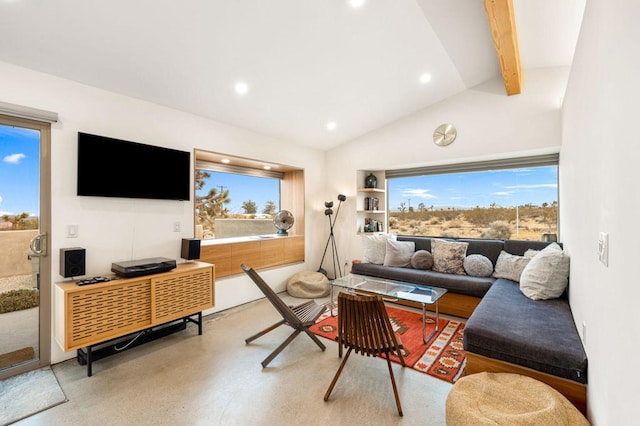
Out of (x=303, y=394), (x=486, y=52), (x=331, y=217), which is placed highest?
(x=486, y=52)

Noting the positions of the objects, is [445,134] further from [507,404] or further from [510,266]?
[507,404]

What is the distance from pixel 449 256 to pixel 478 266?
1.27 ft

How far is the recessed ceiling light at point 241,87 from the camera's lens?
10.4 feet

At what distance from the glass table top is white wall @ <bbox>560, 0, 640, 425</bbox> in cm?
134

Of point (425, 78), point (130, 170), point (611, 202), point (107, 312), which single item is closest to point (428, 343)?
point (611, 202)

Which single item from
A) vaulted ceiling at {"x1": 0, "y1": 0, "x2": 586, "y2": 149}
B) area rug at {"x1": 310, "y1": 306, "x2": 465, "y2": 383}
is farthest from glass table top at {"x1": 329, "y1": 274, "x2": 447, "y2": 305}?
vaulted ceiling at {"x1": 0, "y1": 0, "x2": 586, "y2": 149}

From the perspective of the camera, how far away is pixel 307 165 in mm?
5195

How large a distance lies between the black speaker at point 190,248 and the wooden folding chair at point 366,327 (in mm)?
2051

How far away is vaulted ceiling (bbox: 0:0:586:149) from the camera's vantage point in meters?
2.19

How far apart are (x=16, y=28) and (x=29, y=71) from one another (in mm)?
436

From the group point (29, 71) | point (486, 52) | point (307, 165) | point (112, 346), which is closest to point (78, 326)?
point (112, 346)

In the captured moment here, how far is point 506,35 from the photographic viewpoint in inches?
102

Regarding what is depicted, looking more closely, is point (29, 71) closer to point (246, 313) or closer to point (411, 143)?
point (246, 313)

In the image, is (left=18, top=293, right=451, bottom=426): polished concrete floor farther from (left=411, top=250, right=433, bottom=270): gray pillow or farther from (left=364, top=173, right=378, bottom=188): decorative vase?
(left=364, top=173, right=378, bottom=188): decorative vase
